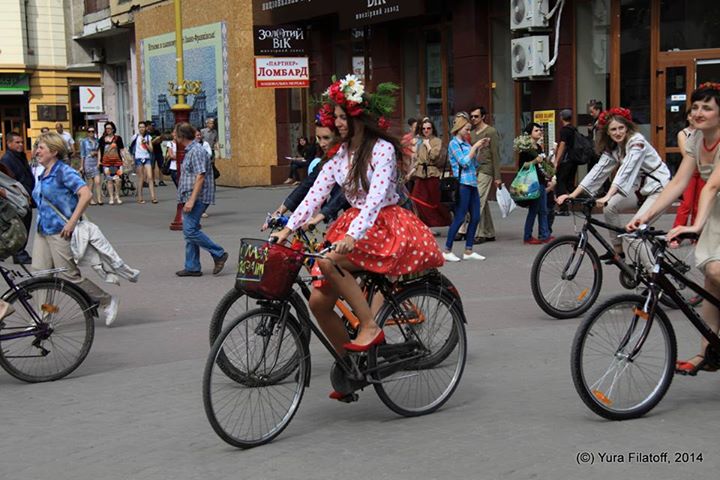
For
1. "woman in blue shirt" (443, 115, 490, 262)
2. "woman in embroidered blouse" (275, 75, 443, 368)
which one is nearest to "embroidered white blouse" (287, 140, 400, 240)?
"woman in embroidered blouse" (275, 75, 443, 368)

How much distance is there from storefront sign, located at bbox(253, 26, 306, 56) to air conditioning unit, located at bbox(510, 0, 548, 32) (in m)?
7.77

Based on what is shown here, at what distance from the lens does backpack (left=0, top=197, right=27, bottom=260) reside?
22.5 feet

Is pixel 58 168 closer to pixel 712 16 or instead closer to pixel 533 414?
pixel 533 414

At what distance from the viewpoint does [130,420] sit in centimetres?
589

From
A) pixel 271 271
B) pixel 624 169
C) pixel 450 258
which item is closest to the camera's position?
pixel 271 271

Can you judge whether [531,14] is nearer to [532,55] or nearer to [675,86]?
[532,55]

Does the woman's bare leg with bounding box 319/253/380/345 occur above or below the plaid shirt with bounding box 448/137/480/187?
below

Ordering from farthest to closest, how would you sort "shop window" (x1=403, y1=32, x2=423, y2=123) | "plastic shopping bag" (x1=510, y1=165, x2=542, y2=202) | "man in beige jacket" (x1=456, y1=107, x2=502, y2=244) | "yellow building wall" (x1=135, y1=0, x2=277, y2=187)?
"yellow building wall" (x1=135, y1=0, x2=277, y2=187), "shop window" (x1=403, y1=32, x2=423, y2=123), "man in beige jacket" (x1=456, y1=107, x2=502, y2=244), "plastic shopping bag" (x1=510, y1=165, x2=542, y2=202)

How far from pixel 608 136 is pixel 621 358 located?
411 cm

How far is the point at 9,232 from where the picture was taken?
6902mm

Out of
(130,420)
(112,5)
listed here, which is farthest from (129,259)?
(112,5)

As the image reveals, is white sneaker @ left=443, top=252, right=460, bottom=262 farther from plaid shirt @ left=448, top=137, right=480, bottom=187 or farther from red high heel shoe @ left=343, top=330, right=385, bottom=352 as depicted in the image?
red high heel shoe @ left=343, top=330, right=385, bottom=352

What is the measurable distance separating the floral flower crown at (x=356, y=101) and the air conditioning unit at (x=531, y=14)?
12.3 metres

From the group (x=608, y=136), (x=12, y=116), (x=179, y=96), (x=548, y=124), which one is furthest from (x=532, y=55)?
(x=12, y=116)
